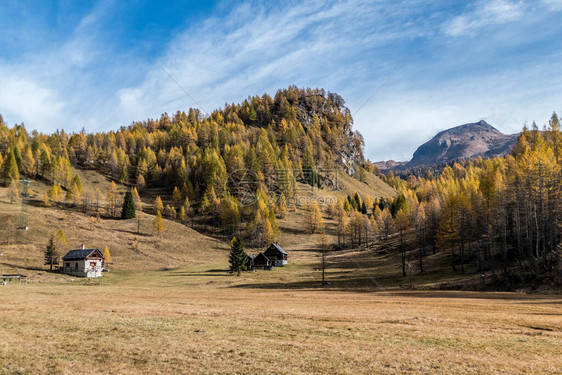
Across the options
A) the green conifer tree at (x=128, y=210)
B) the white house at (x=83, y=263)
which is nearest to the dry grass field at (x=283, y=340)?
the white house at (x=83, y=263)

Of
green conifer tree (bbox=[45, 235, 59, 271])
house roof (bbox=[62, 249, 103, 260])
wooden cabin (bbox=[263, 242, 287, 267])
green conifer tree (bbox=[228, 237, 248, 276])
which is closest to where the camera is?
green conifer tree (bbox=[45, 235, 59, 271])

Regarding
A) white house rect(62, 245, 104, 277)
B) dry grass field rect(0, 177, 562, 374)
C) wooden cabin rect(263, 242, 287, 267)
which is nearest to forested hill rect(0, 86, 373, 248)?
wooden cabin rect(263, 242, 287, 267)

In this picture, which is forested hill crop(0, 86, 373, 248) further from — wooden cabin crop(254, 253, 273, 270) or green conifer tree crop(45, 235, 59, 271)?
green conifer tree crop(45, 235, 59, 271)

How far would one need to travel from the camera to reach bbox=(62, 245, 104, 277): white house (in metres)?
73.6

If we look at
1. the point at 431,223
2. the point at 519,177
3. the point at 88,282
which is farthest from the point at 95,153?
the point at 519,177

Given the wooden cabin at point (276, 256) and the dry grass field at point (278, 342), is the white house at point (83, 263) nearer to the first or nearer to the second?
the wooden cabin at point (276, 256)

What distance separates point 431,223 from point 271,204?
211 ft

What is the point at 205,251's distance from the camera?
4259 inches

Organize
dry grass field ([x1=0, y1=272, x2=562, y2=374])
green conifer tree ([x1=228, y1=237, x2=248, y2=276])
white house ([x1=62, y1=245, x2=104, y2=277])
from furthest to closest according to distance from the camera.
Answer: green conifer tree ([x1=228, y1=237, x2=248, y2=276]), white house ([x1=62, y1=245, x2=104, y2=277]), dry grass field ([x1=0, y1=272, x2=562, y2=374])

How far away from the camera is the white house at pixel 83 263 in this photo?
73.6 m

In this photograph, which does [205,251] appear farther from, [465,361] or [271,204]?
[465,361]

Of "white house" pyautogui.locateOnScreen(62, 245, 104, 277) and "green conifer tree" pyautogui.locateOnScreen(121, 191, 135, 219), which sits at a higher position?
"green conifer tree" pyautogui.locateOnScreen(121, 191, 135, 219)

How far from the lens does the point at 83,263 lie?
242ft

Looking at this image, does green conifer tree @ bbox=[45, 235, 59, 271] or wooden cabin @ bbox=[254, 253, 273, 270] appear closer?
green conifer tree @ bbox=[45, 235, 59, 271]
